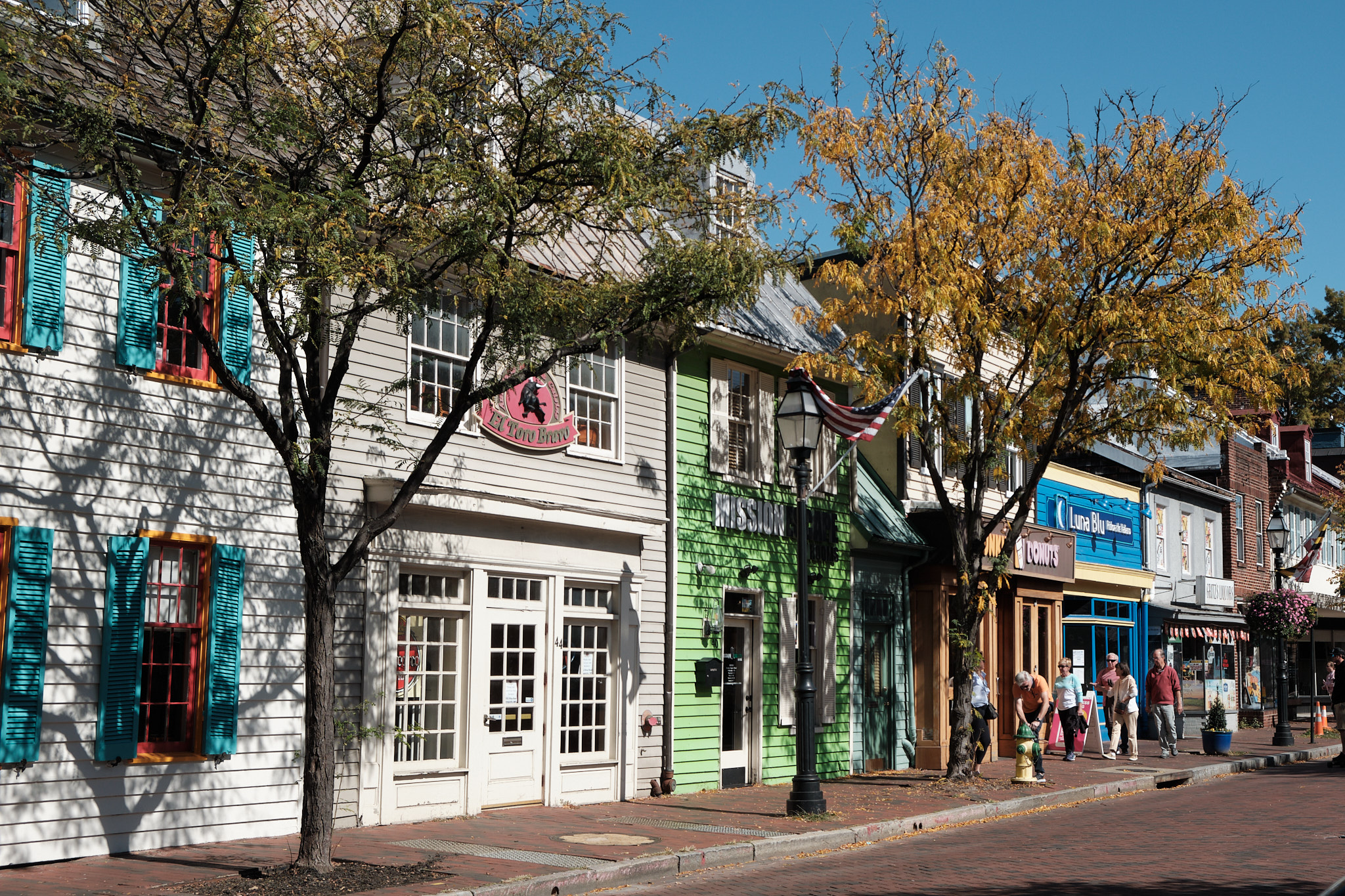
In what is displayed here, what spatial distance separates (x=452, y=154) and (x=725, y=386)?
827 cm

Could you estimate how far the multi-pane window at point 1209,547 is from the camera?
36594mm

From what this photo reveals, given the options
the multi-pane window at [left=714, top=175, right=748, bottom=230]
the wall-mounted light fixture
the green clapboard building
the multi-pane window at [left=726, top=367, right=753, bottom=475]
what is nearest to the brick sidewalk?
the green clapboard building

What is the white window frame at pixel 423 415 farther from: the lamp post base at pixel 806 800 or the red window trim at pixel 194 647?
the lamp post base at pixel 806 800

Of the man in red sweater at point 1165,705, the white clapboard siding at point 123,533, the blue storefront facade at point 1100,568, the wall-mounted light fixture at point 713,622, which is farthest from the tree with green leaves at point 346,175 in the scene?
the blue storefront facade at point 1100,568

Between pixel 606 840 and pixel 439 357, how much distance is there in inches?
207

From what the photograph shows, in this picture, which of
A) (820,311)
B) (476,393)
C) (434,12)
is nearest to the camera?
(434,12)

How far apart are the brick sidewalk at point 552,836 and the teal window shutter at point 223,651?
3.01 ft

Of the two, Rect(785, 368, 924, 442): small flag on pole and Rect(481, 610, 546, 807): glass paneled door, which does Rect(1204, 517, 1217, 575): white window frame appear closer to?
Rect(785, 368, 924, 442): small flag on pole

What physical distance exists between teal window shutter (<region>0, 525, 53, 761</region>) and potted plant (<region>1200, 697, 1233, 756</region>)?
2111cm

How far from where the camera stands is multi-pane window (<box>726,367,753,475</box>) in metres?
19.1

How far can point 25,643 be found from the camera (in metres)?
10.6

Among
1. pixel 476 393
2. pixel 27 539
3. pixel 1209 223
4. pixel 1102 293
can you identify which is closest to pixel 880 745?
pixel 1102 293

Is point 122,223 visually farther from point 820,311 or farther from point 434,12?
point 820,311

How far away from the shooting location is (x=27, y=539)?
10.6m
